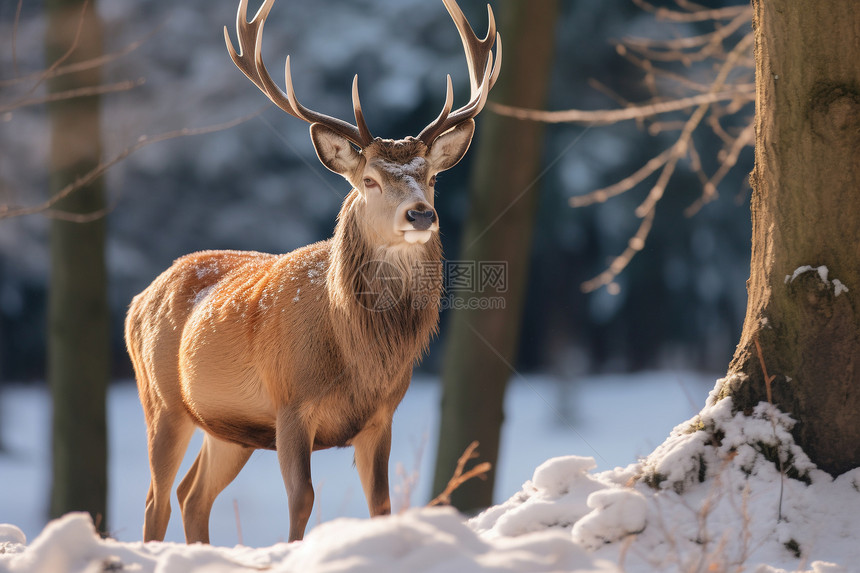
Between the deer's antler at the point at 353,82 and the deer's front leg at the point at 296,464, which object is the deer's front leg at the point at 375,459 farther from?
the deer's antler at the point at 353,82

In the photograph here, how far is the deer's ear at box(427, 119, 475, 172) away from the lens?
4.76 metres

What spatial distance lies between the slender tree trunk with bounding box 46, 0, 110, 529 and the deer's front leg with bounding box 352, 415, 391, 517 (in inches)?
141

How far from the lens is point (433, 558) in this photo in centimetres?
227

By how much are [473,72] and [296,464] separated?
2498 millimetres

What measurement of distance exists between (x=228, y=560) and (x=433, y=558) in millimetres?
854

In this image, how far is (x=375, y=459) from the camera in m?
4.50

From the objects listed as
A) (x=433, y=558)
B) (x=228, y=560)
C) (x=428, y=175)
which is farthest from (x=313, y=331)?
(x=433, y=558)

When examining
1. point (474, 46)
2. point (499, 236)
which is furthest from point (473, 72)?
point (499, 236)

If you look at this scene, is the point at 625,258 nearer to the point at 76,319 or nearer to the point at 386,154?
the point at 386,154

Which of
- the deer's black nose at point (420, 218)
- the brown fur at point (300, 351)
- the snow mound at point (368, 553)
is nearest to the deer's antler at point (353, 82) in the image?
the brown fur at point (300, 351)

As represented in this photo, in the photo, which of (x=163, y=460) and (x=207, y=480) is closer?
(x=163, y=460)

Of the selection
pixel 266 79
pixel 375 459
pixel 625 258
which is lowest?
pixel 375 459

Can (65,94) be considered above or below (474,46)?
below

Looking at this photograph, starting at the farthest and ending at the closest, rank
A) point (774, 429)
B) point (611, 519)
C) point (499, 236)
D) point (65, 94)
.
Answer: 1. point (499, 236)
2. point (65, 94)
3. point (774, 429)
4. point (611, 519)
